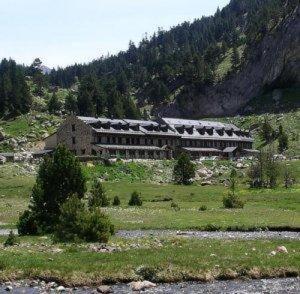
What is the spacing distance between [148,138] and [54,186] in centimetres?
10441

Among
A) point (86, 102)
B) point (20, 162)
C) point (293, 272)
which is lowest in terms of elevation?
point (293, 272)

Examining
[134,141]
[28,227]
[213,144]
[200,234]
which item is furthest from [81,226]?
[213,144]

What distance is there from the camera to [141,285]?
27.1 meters

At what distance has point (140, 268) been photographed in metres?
29.3

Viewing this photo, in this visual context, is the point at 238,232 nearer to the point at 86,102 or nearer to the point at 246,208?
the point at 246,208

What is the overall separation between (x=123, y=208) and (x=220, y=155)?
322ft

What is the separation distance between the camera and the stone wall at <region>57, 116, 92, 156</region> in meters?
142

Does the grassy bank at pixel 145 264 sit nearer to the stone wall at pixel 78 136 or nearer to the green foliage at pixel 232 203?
the green foliage at pixel 232 203

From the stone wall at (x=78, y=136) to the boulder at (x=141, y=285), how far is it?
115m

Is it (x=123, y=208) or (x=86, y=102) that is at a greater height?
(x=86, y=102)

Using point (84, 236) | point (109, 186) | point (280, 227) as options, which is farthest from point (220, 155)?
point (84, 236)

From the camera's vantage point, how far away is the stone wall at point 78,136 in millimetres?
142250

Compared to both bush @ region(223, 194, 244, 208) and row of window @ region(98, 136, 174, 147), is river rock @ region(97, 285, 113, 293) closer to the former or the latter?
bush @ region(223, 194, 244, 208)

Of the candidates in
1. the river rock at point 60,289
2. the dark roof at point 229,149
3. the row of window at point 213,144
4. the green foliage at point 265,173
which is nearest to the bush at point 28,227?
the river rock at point 60,289
